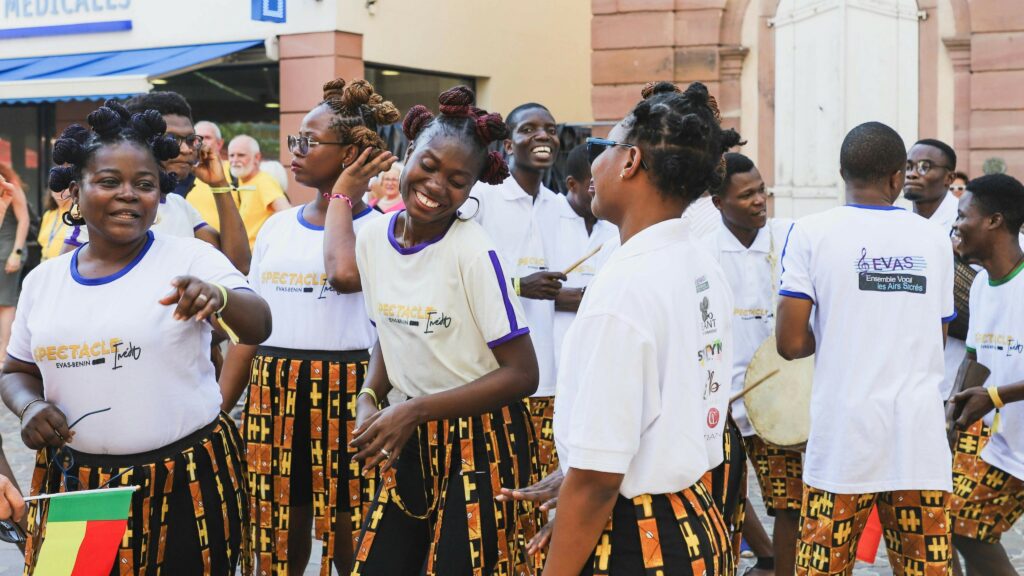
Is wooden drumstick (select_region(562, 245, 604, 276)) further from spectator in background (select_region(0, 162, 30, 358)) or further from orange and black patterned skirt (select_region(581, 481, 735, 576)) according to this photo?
spectator in background (select_region(0, 162, 30, 358))

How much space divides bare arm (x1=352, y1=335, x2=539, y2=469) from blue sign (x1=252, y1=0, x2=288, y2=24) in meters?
12.0

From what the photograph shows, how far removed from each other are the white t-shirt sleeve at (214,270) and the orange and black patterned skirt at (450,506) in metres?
0.75

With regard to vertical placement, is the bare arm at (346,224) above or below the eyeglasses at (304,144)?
below

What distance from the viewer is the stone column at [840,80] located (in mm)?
12852

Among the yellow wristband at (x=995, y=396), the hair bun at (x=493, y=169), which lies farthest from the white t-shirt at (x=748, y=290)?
the hair bun at (x=493, y=169)

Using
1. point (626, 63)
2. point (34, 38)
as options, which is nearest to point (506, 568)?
point (626, 63)

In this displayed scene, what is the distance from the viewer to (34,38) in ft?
57.0

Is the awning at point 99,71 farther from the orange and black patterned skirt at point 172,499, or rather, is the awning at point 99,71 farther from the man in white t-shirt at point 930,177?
the orange and black patterned skirt at point 172,499

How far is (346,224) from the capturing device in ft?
15.7

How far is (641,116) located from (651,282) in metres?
0.42

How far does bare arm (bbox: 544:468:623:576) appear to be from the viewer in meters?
2.68

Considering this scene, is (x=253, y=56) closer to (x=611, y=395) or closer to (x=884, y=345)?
(x=884, y=345)

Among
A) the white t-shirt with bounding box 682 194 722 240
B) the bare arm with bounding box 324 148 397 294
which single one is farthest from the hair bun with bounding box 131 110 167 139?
the white t-shirt with bounding box 682 194 722 240

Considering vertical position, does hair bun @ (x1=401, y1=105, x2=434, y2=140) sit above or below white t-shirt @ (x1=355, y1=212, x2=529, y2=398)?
above
